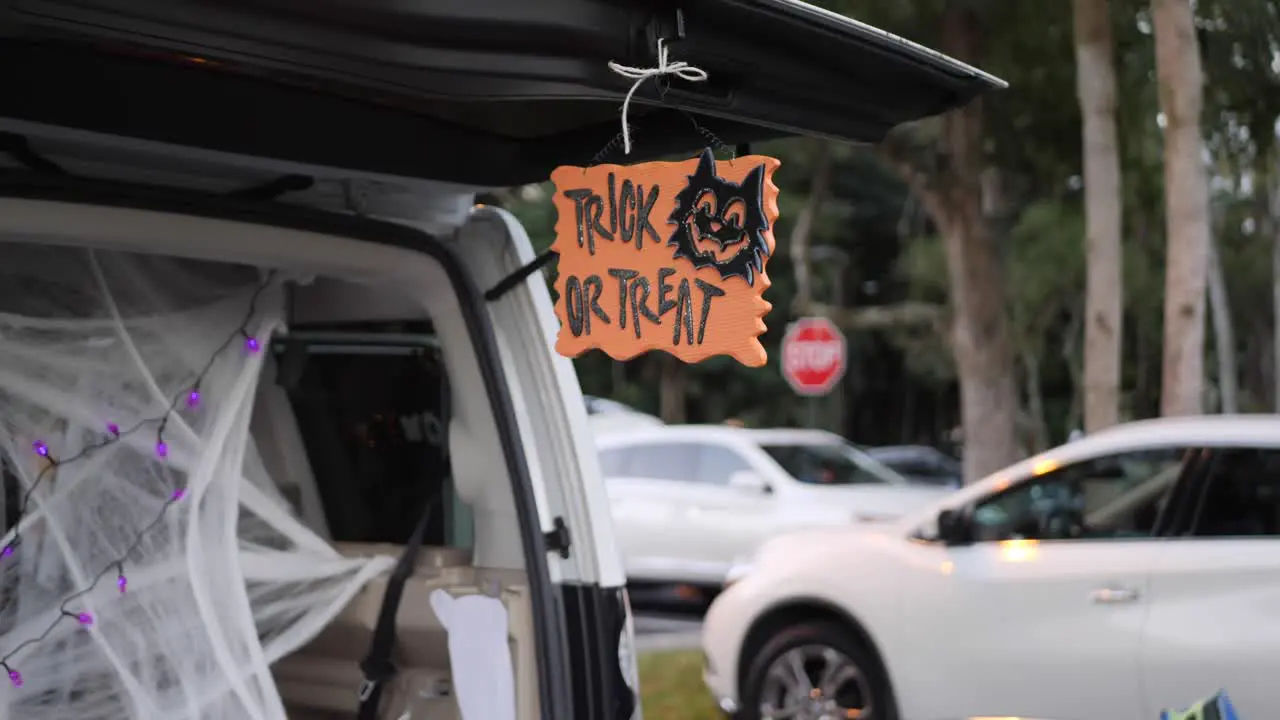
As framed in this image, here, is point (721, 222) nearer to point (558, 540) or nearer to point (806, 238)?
point (558, 540)

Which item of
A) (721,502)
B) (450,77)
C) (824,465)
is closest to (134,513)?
(450,77)

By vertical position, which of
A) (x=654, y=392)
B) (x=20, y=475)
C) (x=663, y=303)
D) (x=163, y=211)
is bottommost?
(x=20, y=475)

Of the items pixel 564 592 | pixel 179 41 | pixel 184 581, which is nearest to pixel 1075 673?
pixel 564 592

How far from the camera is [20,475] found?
8.91ft

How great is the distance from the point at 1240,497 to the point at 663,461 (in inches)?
261

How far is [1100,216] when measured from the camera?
9336 mm

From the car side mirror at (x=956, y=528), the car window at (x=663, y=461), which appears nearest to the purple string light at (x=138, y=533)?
the car side mirror at (x=956, y=528)

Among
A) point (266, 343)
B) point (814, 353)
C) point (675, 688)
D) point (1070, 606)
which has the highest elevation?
point (814, 353)

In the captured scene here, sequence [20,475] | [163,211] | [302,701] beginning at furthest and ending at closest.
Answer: [302,701], [20,475], [163,211]

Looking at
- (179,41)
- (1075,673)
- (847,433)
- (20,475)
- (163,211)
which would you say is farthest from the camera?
(847,433)

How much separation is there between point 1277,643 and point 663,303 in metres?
3.51

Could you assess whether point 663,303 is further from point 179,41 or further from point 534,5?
point 179,41

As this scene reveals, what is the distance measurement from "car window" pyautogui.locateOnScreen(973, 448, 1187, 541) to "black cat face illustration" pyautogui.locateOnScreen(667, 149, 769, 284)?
3721mm

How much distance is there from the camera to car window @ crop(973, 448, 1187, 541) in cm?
543
